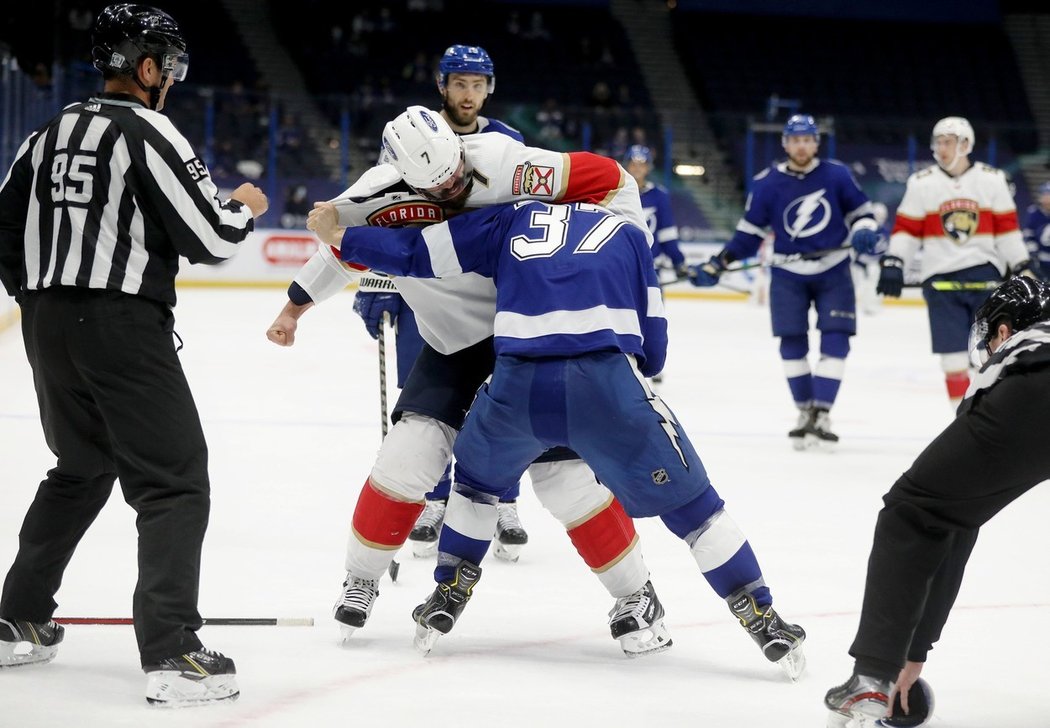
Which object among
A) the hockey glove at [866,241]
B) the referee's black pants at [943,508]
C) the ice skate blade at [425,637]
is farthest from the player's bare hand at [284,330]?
the hockey glove at [866,241]

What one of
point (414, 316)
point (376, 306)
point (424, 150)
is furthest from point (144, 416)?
point (376, 306)

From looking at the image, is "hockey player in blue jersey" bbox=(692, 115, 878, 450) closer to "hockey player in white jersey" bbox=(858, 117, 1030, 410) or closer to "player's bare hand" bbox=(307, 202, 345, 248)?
"hockey player in white jersey" bbox=(858, 117, 1030, 410)

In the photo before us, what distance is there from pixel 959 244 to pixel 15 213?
4.47 metres

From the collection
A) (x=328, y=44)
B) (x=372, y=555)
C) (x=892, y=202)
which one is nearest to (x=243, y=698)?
(x=372, y=555)

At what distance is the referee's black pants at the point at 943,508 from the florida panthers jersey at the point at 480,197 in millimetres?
873

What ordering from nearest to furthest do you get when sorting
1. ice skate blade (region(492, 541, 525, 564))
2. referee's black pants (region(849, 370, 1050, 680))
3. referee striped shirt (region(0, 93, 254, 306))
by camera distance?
referee's black pants (region(849, 370, 1050, 680))
referee striped shirt (region(0, 93, 254, 306))
ice skate blade (region(492, 541, 525, 564))

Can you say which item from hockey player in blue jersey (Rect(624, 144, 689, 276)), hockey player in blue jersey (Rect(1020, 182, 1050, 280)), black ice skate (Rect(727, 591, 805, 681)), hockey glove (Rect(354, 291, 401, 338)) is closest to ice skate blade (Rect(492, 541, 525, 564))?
hockey glove (Rect(354, 291, 401, 338))

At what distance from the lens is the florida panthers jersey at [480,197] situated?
2.81 m

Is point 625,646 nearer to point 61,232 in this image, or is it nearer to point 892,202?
point 61,232

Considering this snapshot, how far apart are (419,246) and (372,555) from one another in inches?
26.9

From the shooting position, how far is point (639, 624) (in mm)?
2879

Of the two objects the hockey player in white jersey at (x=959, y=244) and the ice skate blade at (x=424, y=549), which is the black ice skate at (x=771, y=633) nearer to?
the ice skate blade at (x=424, y=549)

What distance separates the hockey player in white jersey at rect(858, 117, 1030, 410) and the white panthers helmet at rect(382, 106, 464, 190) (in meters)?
3.65

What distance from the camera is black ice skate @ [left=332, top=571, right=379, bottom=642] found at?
2.88m
